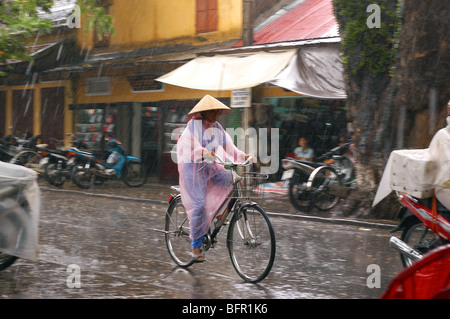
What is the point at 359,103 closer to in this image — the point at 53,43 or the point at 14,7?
the point at 14,7

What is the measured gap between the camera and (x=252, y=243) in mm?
5371

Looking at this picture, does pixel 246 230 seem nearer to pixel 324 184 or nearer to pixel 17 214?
pixel 17 214

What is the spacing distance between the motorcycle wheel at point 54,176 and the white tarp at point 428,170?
11.7 m

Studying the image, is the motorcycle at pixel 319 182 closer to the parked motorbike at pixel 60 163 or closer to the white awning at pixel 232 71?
the white awning at pixel 232 71

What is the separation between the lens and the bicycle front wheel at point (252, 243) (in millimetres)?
5262

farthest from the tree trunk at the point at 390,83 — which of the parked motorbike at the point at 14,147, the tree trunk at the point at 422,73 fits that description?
the parked motorbike at the point at 14,147

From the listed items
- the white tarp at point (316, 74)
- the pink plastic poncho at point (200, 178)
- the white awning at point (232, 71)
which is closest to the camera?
the pink plastic poncho at point (200, 178)

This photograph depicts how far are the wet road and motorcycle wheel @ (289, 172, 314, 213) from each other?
1101mm

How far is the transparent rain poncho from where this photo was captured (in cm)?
500

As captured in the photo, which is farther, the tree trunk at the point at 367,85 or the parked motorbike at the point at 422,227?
the tree trunk at the point at 367,85

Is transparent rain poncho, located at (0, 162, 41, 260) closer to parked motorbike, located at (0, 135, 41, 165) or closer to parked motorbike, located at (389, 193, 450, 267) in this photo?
parked motorbike, located at (389, 193, 450, 267)

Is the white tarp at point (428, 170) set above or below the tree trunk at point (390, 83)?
below

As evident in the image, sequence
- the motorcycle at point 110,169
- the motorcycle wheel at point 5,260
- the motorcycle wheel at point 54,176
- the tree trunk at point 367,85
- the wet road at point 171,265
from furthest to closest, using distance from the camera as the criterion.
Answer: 1. the motorcycle wheel at point 54,176
2. the motorcycle at point 110,169
3. the tree trunk at point 367,85
4. the motorcycle wheel at point 5,260
5. the wet road at point 171,265

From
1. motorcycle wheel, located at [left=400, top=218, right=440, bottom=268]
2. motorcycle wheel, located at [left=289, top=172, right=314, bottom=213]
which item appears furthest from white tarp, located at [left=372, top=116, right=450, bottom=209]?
motorcycle wheel, located at [left=289, top=172, right=314, bottom=213]
